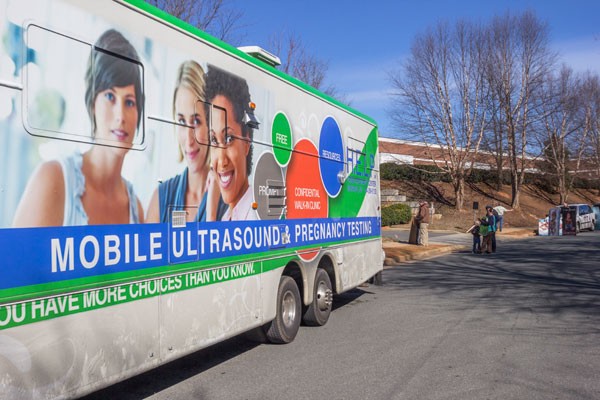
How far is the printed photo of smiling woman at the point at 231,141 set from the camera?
239 inches

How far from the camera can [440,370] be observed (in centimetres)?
645

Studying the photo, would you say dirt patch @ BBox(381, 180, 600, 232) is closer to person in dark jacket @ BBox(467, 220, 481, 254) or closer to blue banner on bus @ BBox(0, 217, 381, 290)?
person in dark jacket @ BBox(467, 220, 481, 254)

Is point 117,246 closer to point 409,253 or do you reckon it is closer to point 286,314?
point 286,314

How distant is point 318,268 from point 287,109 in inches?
91.9

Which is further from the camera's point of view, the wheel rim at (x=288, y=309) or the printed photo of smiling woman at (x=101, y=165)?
the wheel rim at (x=288, y=309)

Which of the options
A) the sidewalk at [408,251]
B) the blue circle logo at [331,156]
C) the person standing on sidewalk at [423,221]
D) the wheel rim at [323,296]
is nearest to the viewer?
the wheel rim at [323,296]

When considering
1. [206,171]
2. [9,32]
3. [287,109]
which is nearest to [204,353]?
[206,171]

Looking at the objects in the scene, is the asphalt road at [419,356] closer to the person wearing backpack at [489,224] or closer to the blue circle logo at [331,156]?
the blue circle logo at [331,156]

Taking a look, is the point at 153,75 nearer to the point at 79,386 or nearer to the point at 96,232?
the point at 96,232

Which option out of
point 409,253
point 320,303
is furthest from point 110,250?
point 409,253

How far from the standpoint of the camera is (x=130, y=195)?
4.77 meters

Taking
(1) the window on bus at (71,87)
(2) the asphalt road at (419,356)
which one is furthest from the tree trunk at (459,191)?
(1) the window on bus at (71,87)

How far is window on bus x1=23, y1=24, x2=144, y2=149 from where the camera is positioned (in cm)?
397

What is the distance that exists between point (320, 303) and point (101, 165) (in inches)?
192
